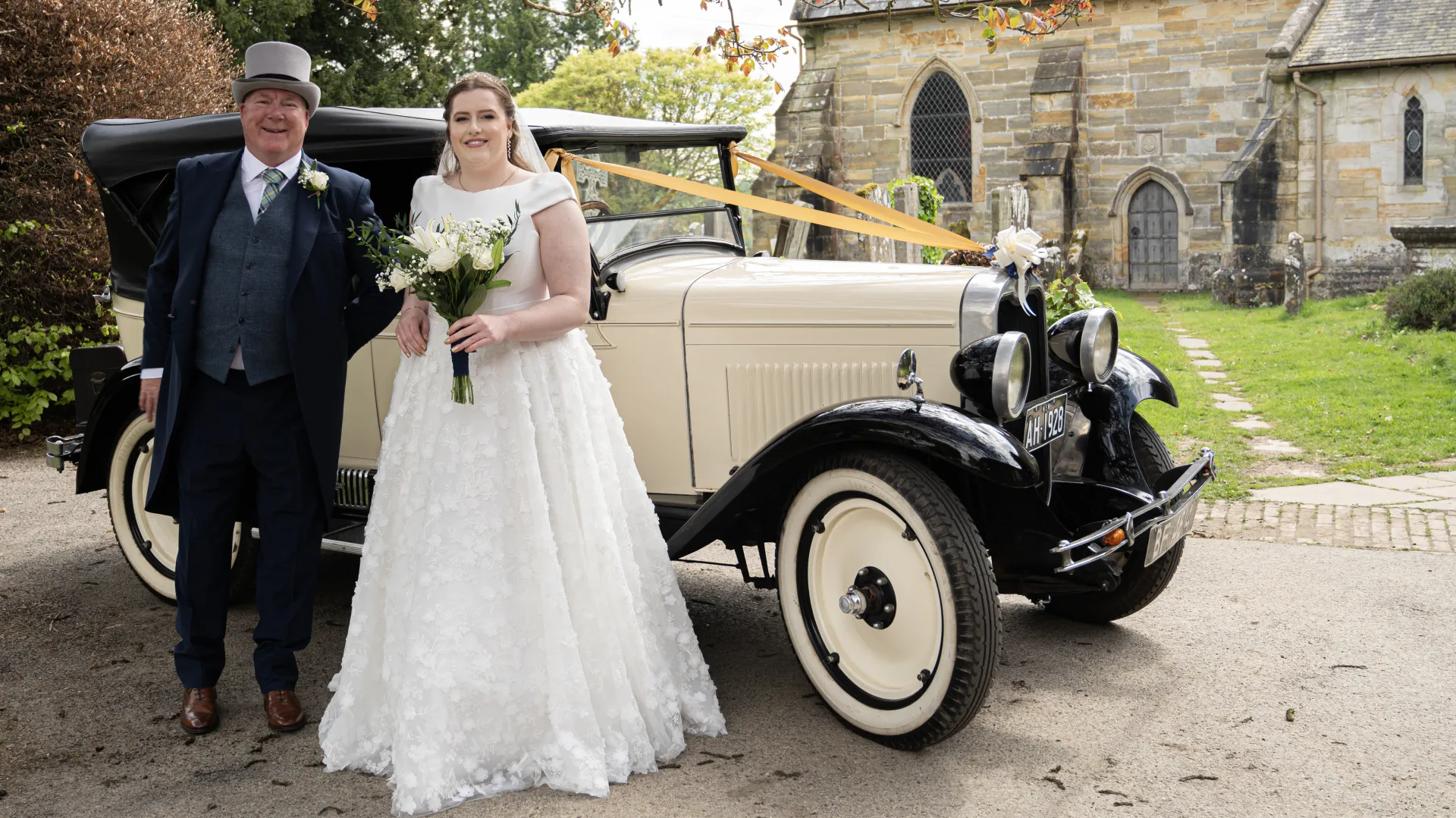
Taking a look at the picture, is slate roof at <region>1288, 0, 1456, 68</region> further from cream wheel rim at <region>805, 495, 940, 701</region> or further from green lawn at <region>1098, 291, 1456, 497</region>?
cream wheel rim at <region>805, 495, 940, 701</region>

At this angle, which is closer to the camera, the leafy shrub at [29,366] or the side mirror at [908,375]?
the side mirror at [908,375]

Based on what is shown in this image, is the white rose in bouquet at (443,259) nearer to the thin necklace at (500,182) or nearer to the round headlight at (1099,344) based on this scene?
the thin necklace at (500,182)

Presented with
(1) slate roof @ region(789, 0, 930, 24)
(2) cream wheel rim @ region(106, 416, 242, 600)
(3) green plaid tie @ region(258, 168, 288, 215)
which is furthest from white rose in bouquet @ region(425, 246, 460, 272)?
(1) slate roof @ region(789, 0, 930, 24)

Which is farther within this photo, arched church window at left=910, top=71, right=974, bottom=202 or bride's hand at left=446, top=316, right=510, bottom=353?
arched church window at left=910, top=71, right=974, bottom=202

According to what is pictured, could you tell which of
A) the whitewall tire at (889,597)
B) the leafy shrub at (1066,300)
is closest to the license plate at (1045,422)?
the whitewall tire at (889,597)

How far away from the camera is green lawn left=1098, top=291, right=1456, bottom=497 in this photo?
8031 millimetres

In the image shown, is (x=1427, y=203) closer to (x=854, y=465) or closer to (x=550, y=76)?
(x=854, y=465)

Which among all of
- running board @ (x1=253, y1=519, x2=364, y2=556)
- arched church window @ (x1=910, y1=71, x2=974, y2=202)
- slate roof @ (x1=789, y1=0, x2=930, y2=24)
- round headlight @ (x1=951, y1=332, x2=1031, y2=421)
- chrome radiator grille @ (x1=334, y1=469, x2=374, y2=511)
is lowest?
running board @ (x1=253, y1=519, x2=364, y2=556)

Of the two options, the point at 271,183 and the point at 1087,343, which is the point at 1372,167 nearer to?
the point at 1087,343

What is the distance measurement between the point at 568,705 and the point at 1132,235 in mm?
20252

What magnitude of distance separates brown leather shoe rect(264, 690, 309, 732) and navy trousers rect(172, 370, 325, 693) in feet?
0.10

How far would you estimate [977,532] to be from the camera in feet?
11.9

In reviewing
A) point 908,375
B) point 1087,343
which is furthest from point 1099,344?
point 908,375

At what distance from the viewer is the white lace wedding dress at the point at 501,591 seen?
3.59 meters
